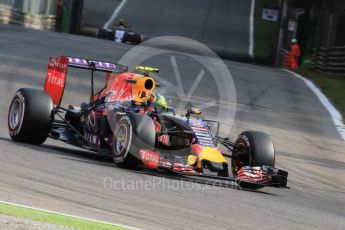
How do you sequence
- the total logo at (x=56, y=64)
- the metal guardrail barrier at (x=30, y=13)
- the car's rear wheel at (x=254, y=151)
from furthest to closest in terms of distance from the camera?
the metal guardrail barrier at (x=30, y=13), the total logo at (x=56, y=64), the car's rear wheel at (x=254, y=151)

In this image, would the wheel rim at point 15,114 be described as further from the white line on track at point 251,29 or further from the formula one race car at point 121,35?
the white line on track at point 251,29

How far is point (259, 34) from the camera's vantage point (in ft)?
170

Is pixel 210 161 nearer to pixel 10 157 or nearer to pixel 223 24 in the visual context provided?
pixel 10 157

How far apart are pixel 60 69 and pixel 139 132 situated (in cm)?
272

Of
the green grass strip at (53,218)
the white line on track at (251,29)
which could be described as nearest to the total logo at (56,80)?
the green grass strip at (53,218)

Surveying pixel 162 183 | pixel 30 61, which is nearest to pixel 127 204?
pixel 162 183

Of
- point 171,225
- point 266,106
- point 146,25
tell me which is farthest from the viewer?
point 146,25

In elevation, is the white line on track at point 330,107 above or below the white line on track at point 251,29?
below

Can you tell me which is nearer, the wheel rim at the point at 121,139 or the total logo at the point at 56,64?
the wheel rim at the point at 121,139

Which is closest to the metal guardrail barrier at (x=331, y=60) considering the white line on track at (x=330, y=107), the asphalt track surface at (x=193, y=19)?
the white line on track at (x=330, y=107)

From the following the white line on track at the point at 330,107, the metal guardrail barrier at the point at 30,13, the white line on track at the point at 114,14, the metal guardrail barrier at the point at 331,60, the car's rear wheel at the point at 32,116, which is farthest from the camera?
the white line on track at the point at 114,14

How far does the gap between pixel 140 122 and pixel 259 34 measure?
42.1 meters

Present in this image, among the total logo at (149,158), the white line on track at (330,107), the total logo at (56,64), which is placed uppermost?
the total logo at (56,64)

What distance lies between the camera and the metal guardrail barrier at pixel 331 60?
114 ft
